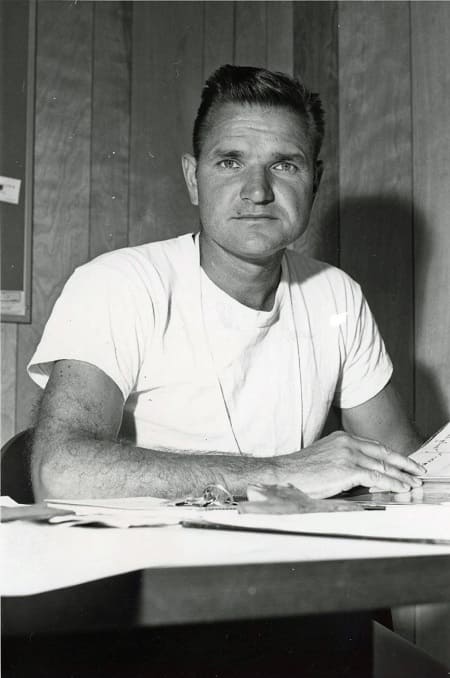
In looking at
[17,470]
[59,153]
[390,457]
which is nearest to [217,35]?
[59,153]

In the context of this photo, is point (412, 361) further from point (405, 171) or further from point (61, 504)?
point (61, 504)

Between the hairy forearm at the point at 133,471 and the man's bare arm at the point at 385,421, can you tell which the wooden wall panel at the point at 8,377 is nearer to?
the man's bare arm at the point at 385,421

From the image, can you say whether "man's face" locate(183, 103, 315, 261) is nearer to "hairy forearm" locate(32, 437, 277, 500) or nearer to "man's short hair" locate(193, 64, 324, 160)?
"man's short hair" locate(193, 64, 324, 160)

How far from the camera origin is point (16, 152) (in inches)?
94.0

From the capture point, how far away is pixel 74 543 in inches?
23.5

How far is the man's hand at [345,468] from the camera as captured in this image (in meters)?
1.05

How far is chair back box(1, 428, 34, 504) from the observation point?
1.32 meters

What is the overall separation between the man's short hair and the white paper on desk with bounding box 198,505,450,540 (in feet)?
3.56

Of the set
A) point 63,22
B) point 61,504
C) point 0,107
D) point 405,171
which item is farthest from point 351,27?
point 61,504

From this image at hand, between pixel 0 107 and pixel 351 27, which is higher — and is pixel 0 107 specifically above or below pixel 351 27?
below

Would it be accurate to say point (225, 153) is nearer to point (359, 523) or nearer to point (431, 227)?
point (431, 227)

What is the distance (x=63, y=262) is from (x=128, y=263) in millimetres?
933

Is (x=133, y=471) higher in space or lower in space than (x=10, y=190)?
lower

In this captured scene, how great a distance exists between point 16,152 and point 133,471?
4.90 ft
